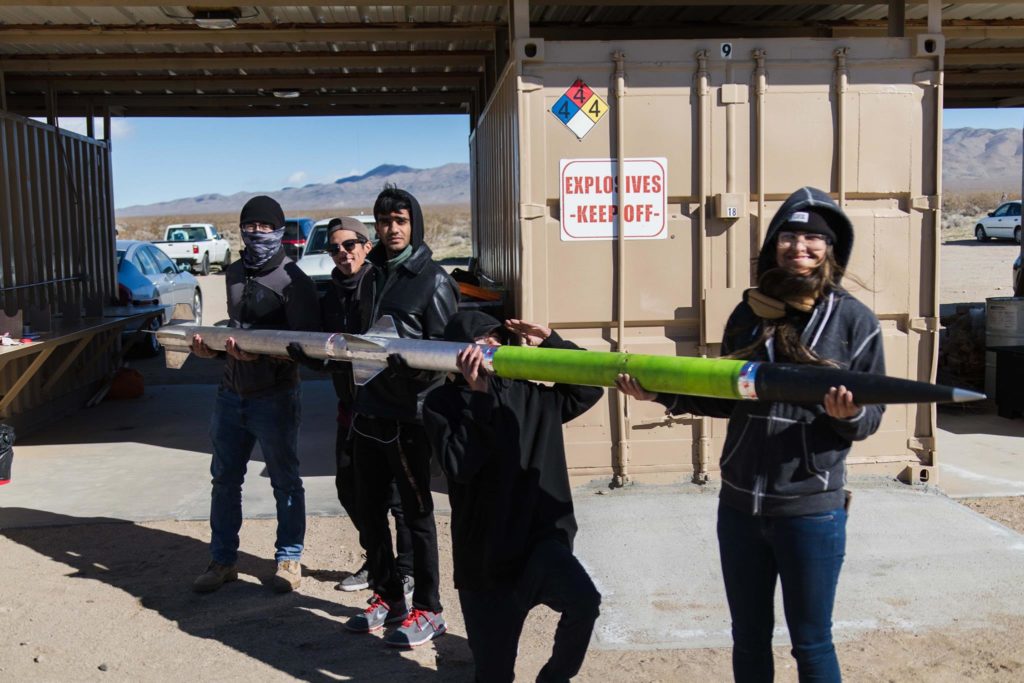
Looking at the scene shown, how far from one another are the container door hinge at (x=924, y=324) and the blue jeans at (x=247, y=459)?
410cm

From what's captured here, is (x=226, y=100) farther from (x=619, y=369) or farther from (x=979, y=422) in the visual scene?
(x=619, y=369)

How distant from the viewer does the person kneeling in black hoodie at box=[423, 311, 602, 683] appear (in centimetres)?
341

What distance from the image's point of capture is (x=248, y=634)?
15.3ft

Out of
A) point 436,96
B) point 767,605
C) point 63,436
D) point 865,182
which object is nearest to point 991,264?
point 436,96

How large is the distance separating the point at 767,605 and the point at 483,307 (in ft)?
14.0

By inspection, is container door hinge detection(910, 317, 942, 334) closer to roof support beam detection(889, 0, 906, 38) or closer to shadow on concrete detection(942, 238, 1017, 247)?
roof support beam detection(889, 0, 906, 38)

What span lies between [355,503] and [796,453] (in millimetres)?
2326

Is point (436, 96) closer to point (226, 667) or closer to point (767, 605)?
point (226, 667)

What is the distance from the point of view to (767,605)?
3113 mm

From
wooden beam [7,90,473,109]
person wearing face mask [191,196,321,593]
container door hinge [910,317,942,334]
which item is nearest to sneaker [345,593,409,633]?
person wearing face mask [191,196,321,593]

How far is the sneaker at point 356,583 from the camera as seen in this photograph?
5227mm

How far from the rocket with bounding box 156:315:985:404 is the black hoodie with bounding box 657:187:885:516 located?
16 centimetres

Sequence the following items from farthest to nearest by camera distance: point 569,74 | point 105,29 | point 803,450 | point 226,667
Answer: point 105,29
point 569,74
point 226,667
point 803,450

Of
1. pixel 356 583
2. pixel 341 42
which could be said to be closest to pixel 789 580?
pixel 356 583
